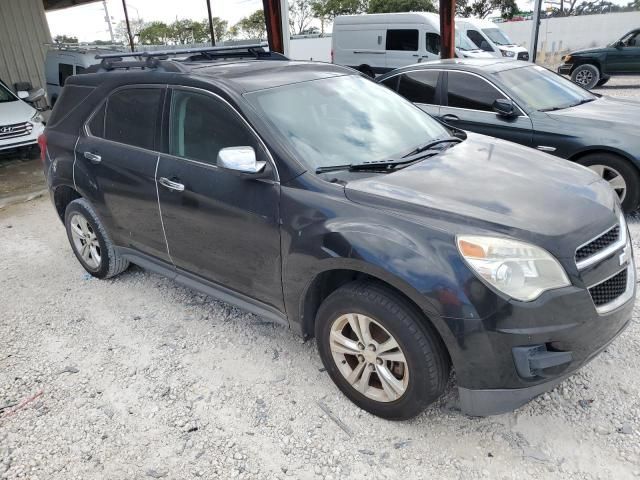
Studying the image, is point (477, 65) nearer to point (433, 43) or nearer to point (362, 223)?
point (362, 223)

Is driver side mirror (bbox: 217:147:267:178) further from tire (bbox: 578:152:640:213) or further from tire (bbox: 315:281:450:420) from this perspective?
tire (bbox: 578:152:640:213)

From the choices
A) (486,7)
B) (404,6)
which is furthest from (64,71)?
(486,7)

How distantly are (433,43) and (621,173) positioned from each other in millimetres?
10304

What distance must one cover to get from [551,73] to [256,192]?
4.96 metres

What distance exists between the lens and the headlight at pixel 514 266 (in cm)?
206

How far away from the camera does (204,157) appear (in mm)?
3010

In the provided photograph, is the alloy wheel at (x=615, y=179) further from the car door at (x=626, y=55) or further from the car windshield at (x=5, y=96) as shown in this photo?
the car door at (x=626, y=55)

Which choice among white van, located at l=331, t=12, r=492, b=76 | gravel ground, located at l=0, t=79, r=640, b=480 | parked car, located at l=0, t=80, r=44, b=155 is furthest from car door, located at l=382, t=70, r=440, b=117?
white van, located at l=331, t=12, r=492, b=76

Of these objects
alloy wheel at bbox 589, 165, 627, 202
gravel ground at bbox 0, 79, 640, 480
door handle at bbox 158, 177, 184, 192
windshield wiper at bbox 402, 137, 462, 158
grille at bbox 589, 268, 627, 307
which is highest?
windshield wiper at bbox 402, 137, 462, 158

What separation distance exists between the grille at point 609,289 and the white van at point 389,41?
12297 millimetres

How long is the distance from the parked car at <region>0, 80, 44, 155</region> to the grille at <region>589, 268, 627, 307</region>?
30.1 feet

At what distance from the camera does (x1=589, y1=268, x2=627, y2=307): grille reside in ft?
7.25

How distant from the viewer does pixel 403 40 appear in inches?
569

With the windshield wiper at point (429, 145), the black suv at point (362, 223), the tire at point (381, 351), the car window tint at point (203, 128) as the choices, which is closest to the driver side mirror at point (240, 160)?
the black suv at point (362, 223)
